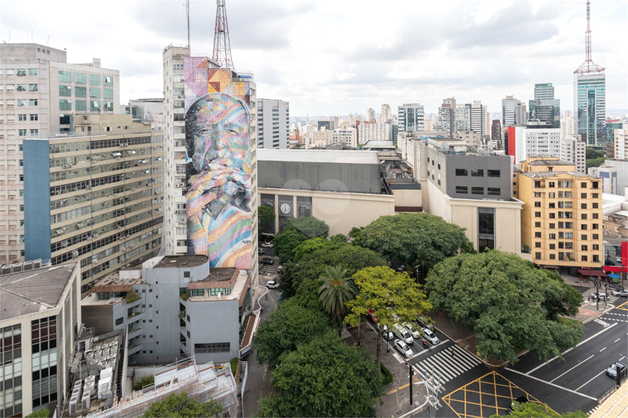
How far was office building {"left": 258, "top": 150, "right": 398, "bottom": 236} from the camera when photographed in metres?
72.3

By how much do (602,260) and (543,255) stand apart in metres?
8.73

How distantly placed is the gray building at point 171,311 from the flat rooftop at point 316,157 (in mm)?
42009

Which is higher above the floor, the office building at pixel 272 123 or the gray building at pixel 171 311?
the office building at pixel 272 123

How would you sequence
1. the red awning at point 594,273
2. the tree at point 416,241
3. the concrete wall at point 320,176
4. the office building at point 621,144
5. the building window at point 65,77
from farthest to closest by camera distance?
1. the office building at point 621,144
2. the concrete wall at point 320,176
3. the red awning at point 594,273
4. the tree at point 416,241
5. the building window at point 65,77

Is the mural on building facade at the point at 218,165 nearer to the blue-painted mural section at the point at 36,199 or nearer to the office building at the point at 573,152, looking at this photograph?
the blue-painted mural section at the point at 36,199

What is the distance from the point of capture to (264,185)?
267 feet

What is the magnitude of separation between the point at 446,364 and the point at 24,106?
59.3 metres

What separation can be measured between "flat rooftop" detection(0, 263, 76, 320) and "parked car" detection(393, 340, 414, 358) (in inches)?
1268

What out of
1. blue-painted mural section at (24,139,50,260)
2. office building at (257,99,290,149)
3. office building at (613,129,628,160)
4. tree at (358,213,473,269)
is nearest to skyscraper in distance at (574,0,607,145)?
office building at (613,129,628,160)

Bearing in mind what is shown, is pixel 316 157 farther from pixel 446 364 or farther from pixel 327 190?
pixel 446 364

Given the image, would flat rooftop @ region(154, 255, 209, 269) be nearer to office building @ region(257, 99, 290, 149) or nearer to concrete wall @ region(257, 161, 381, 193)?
concrete wall @ region(257, 161, 381, 193)

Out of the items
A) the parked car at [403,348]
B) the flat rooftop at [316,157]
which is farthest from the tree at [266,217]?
the parked car at [403,348]

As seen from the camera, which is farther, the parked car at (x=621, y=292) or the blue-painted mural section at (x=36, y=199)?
the parked car at (x=621, y=292)

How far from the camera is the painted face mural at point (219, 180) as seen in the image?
45906mm
